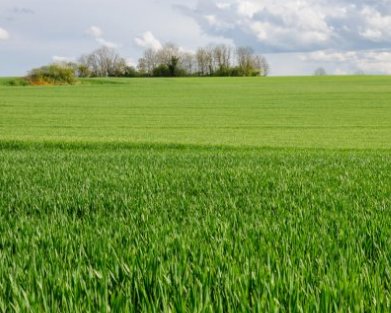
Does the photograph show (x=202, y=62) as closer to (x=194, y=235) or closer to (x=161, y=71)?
(x=161, y=71)

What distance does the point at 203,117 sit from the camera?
32625mm

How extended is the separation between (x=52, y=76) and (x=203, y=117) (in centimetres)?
3988

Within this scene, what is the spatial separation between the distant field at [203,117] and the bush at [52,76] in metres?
14.0

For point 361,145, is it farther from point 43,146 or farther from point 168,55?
point 168,55

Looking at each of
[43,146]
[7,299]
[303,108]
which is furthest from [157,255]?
[303,108]

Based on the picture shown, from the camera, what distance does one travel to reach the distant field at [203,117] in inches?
867

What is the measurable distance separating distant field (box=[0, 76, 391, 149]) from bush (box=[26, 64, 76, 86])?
1397 centimetres

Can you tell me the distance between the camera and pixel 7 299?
2.61 m

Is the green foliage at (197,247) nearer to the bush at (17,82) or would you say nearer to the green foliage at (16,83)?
the green foliage at (16,83)

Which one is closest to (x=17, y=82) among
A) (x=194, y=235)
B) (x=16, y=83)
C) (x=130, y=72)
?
(x=16, y=83)

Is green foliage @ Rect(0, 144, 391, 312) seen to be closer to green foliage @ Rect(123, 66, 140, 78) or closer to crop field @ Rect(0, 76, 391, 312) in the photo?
crop field @ Rect(0, 76, 391, 312)

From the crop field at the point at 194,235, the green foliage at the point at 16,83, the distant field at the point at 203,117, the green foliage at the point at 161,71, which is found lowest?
the distant field at the point at 203,117

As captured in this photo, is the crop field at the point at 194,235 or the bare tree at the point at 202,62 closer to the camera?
the crop field at the point at 194,235

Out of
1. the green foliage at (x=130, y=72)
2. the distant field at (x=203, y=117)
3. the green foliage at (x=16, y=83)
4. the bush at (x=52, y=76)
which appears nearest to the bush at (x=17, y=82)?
the green foliage at (x=16, y=83)
